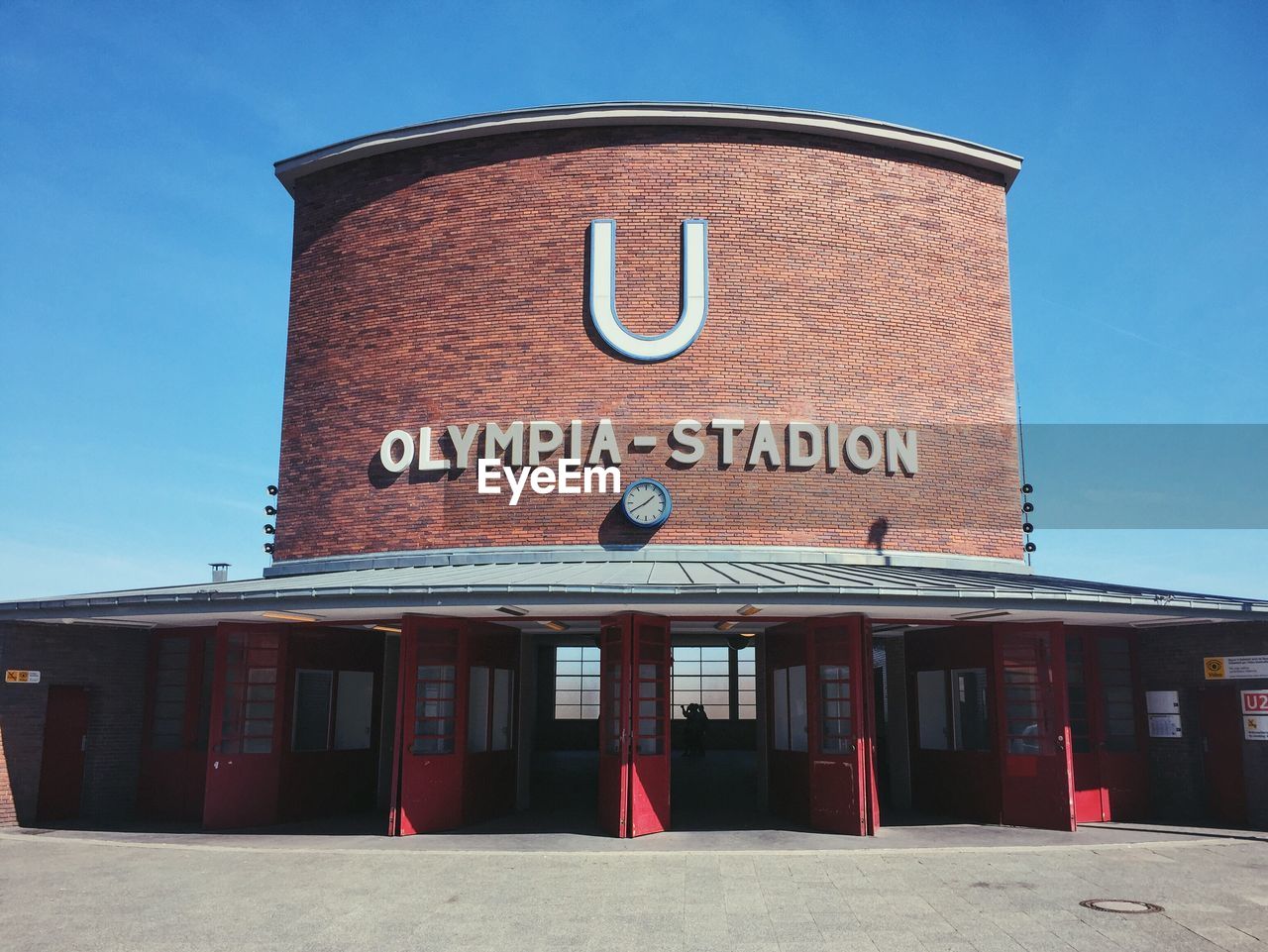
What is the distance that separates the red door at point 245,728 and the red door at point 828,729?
835 cm

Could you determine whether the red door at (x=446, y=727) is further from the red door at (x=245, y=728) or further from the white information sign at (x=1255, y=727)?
the white information sign at (x=1255, y=727)

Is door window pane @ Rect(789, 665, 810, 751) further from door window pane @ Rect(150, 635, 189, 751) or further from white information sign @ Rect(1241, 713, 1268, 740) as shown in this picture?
door window pane @ Rect(150, 635, 189, 751)

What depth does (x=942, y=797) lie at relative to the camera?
17547mm

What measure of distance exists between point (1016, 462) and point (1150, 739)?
19.0ft

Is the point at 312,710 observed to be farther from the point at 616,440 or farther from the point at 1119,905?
the point at 1119,905

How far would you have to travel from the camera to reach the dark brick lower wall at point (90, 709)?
659 inches

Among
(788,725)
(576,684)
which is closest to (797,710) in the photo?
(788,725)

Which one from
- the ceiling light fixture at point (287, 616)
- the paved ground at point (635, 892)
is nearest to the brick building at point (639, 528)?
the ceiling light fixture at point (287, 616)

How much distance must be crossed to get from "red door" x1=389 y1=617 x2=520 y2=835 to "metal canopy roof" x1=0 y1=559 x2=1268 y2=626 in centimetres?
66

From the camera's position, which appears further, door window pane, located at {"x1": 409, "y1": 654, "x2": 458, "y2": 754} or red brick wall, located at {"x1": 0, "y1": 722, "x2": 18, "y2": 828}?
red brick wall, located at {"x1": 0, "y1": 722, "x2": 18, "y2": 828}

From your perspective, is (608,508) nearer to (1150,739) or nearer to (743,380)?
(743,380)

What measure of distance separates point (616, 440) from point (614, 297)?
8.93ft

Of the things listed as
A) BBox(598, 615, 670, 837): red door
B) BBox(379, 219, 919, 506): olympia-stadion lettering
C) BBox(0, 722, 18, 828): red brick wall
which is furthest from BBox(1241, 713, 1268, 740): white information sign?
BBox(0, 722, 18, 828): red brick wall

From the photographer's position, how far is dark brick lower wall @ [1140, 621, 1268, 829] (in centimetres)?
1695
